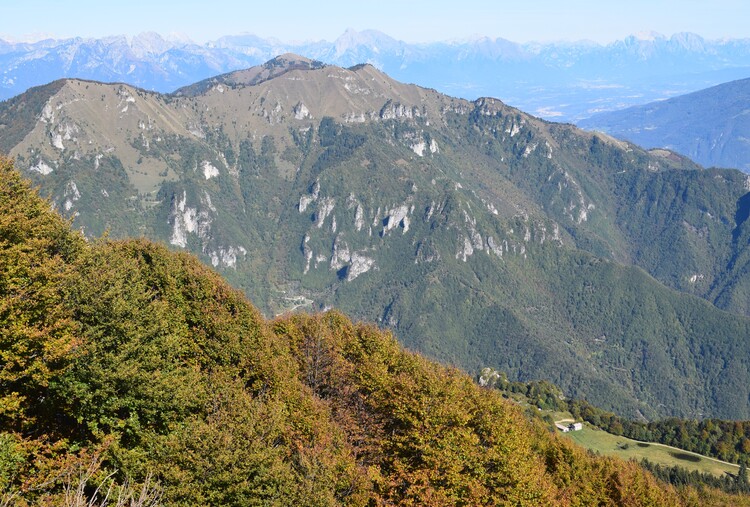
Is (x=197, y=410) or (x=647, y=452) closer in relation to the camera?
(x=197, y=410)

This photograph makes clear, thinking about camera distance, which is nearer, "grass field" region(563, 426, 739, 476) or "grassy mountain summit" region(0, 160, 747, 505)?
"grassy mountain summit" region(0, 160, 747, 505)

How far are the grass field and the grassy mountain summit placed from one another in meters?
93.5

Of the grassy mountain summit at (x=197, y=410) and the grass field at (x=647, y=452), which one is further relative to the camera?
the grass field at (x=647, y=452)

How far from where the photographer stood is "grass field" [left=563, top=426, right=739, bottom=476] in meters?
138

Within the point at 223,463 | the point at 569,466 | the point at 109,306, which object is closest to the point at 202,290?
the point at 109,306

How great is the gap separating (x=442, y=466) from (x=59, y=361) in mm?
27178

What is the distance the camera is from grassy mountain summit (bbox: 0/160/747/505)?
98.9ft

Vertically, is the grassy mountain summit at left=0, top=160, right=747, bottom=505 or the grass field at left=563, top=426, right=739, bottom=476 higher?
the grassy mountain summit at left=0, top=160, right=747, bottom=505

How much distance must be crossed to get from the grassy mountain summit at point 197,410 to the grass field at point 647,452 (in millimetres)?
93523

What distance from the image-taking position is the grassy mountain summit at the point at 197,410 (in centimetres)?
3016

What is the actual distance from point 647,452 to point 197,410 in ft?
479

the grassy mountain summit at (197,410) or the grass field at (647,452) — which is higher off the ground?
the grassy mountain summit at (197,410)

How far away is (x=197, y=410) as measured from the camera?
39969mm

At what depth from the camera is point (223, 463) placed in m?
30.6
